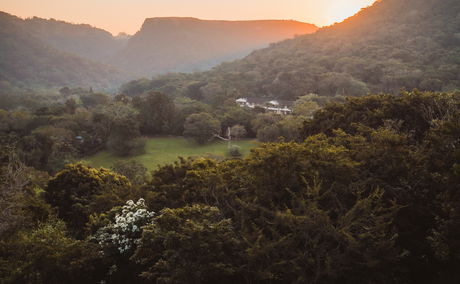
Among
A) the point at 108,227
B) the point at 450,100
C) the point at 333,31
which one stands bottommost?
the point at 108,227

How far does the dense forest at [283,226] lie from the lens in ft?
33.5

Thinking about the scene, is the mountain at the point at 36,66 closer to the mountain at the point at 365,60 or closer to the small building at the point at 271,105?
the mountain at the point at 365,60

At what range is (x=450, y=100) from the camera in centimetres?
1898

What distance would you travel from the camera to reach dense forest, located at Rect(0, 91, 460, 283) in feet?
33.5

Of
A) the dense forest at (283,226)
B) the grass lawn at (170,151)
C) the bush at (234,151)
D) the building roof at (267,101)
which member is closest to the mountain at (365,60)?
the building roof at (267,101)

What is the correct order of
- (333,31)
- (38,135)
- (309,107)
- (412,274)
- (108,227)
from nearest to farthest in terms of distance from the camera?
(412,274) < (108,227) < (38,135) < (309,107) < (333,31)

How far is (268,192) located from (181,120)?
4335 centimetres

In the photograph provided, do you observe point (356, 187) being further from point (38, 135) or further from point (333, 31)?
point (333, 31)

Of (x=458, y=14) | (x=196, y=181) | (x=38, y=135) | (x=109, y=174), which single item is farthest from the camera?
(x=458, y=14)

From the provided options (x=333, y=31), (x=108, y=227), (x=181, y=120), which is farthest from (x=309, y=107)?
(x=333, y=31)

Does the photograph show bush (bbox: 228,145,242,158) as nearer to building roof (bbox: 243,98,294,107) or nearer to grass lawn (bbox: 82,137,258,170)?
grass lawn (bbox: 82,137,258,170)

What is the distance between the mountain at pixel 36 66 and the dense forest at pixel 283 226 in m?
137

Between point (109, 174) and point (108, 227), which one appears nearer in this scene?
point (108, 227)

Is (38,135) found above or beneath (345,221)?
beneath
